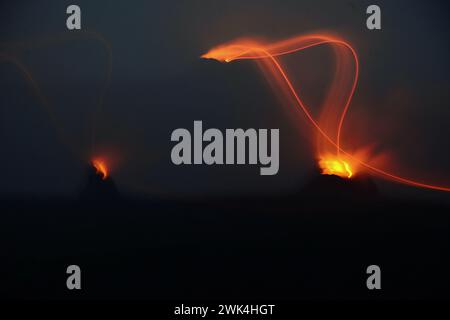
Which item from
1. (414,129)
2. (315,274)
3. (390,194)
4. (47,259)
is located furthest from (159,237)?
(414,129)

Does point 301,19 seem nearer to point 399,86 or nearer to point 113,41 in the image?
point 399,86

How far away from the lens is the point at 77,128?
Answer: 2.37 meters

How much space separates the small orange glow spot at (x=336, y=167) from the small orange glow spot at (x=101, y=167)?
1121 mm

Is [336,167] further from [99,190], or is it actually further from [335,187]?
[99,190]

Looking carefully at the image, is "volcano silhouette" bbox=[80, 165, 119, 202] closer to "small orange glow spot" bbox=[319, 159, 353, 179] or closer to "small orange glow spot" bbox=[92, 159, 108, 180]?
"small orange glow spot" bbox=[92, 159, 108, 180]

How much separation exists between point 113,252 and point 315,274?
1070 millimetres

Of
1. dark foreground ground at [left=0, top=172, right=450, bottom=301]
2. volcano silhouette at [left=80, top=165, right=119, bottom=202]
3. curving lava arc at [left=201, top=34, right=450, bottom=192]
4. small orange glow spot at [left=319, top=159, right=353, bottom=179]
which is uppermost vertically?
curving lava arc at [left=201, top=34, right=450, bottom=192]

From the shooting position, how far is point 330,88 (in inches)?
93.4

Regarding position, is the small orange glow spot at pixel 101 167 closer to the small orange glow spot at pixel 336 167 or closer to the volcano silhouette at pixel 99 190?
the volcano silhouette at pixel 99 190

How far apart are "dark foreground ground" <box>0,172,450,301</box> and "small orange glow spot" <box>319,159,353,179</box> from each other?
0.06 meters

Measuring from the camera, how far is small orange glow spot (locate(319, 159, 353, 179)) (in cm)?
236

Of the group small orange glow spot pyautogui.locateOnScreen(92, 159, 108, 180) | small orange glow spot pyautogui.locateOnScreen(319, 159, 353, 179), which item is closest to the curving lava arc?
small orange glow spot pyautogui.locateOnScreen(319, 159, 353, 179)

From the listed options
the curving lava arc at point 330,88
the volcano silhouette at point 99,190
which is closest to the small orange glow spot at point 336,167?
the curving lava arc at point 330,88

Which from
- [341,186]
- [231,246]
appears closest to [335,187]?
[341,186]
